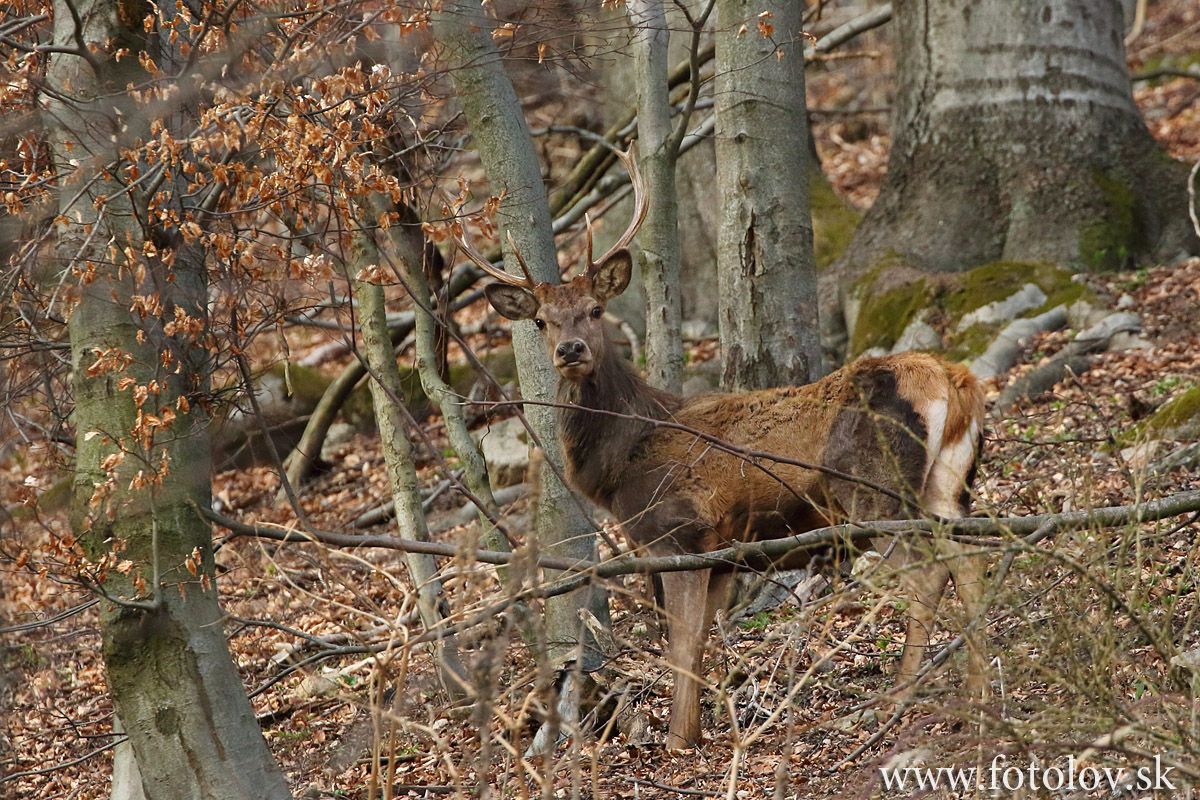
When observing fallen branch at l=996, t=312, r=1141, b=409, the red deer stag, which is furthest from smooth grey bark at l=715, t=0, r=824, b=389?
fallen branch at l=996, t=312, r=1141, b=409

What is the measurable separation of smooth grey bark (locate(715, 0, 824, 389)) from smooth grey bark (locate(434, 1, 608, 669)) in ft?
3.77

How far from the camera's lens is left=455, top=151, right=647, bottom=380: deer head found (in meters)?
6.56

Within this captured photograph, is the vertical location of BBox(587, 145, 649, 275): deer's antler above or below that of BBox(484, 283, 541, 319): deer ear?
above

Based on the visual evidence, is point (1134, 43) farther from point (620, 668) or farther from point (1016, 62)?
point (620, 668)

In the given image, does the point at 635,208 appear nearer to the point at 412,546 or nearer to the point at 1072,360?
the point at 412,546

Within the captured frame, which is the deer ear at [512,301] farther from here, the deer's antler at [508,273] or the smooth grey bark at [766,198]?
the smooth grey bark at [766,198]

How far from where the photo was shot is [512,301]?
22.2 ft

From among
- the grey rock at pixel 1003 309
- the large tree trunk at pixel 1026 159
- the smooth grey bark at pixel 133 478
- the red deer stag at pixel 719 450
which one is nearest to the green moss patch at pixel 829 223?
the large tree trunk at pixel 1026 159

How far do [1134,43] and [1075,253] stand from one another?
33.3 ft

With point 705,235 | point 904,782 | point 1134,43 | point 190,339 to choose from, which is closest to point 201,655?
point 190,339

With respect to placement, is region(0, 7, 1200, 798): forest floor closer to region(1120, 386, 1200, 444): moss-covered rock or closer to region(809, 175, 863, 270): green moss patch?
region(1120, 386, 1200, 444): moss-covered rock

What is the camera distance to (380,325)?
7258 mm

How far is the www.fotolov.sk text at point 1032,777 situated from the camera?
148 inches

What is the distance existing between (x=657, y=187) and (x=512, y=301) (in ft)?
4.00
